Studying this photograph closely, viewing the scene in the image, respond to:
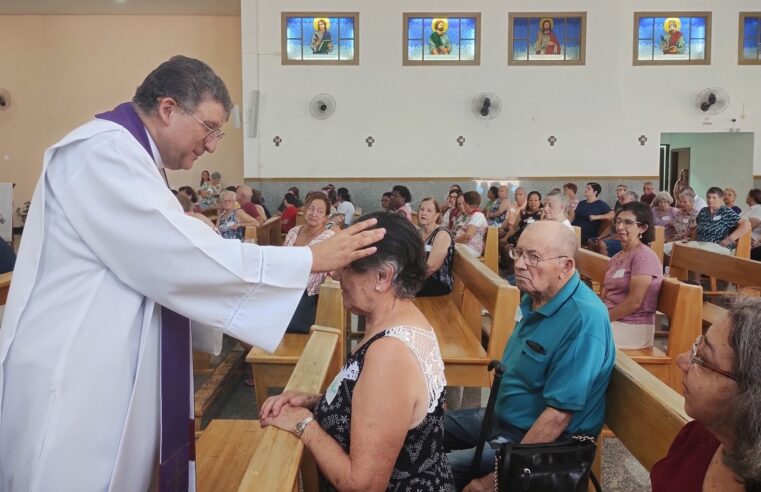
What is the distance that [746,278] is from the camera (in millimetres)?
4512

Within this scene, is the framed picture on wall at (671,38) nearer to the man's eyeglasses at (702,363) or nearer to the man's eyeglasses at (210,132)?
the man's eyeglasses at (210,132)

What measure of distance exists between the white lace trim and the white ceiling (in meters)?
14.6

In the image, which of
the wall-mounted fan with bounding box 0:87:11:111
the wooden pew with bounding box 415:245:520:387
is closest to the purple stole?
the wooden pew with bounding box 415:245:520:387

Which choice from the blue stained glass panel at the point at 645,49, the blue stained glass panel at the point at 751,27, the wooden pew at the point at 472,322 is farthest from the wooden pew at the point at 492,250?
the blue stained glass panel at the point at 751,27

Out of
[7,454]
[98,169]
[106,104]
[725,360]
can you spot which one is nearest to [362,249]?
[98,169]

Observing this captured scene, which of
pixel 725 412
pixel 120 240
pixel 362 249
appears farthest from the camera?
pixel 362 249

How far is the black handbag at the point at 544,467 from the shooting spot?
2.06m

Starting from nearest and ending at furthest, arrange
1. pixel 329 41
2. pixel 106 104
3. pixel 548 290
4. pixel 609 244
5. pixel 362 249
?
1. pixel 362 249
2. pixel 548 290
3. pixel 609 244
4. pixel 329 41
5. pixel 106 104

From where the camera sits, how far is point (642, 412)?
6.49 feet

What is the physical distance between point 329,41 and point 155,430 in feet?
44.2

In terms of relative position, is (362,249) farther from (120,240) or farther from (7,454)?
(7,454)

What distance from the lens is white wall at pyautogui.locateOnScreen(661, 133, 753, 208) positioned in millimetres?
14711

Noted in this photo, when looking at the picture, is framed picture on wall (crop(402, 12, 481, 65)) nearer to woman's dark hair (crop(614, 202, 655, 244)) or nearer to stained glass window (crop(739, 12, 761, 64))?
stained glass window (crop(739, 12, 761, 64))

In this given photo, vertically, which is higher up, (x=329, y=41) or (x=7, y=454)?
(x=329, y=41)
